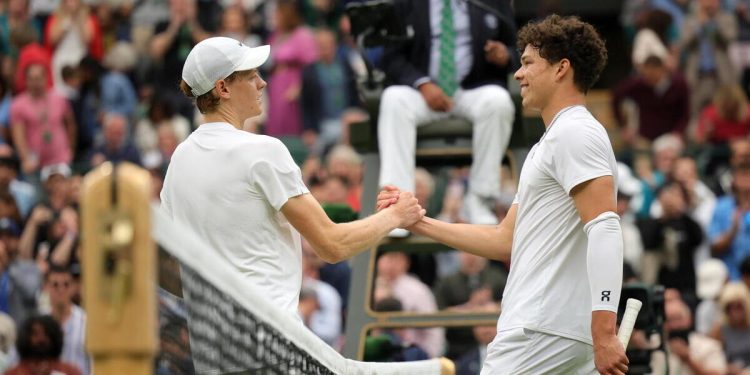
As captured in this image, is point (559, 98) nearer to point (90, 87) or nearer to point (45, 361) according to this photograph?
point (45, 361)

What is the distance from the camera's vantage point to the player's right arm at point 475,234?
6.62 metres

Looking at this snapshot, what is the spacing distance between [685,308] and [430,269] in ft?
8.19

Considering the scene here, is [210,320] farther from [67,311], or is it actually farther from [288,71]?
[288,71]

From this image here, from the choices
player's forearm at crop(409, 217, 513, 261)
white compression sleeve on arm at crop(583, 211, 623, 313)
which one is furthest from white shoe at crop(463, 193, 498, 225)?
white compression sleeve on arm at crop(583, 211, 623, 313)

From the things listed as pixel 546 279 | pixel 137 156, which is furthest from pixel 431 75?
pixel 137 156

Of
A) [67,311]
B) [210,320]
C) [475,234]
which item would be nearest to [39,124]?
[67,311]

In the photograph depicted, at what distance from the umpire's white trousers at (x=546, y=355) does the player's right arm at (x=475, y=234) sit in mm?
724

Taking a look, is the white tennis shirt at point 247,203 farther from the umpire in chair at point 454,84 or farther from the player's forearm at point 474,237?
the umpire in chair at point 454,84

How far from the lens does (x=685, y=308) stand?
1174cm

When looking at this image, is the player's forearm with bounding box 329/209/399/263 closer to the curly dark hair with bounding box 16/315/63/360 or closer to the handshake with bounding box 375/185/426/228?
the handshake with bounding box 375/185/426/228

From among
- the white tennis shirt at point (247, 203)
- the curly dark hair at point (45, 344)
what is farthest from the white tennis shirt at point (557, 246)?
the curly dark hair at point (45, 344)

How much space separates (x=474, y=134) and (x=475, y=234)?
2472mm

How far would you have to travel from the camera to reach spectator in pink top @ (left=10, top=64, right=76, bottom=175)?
15.8 meters

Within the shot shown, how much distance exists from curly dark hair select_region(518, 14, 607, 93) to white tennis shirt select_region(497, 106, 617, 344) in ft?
0.52
